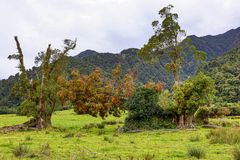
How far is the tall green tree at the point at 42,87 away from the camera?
4593 centimetres

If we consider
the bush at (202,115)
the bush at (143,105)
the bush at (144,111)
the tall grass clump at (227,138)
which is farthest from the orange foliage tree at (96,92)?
the tall grass clump at (227,138)

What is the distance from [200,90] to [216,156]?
2035 centimetres

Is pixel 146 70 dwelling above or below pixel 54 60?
above

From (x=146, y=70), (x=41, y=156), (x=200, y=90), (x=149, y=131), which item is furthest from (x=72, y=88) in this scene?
(x=146, y=70)

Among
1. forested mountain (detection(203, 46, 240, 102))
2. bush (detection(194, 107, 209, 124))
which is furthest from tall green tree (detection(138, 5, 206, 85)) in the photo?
forested mountain (detection(203, 46, 240, 102))

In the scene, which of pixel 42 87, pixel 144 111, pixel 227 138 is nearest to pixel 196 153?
pixel 227 138

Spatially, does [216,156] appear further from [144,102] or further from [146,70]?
[146,70]

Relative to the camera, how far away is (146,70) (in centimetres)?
16438

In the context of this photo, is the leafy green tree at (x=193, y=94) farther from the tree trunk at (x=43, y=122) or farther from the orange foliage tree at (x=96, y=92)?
the tree trunk at (x=43, y=122)

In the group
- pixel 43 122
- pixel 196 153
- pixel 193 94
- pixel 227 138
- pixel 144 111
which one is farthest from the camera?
pixel 43 122

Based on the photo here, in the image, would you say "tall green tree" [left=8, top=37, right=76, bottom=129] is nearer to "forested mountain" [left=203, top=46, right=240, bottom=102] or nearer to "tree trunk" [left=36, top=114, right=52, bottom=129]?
"tree trunk" [left=36, top=114, right=52, bottom=129]

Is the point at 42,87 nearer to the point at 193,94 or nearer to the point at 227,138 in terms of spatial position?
the point at 193,94

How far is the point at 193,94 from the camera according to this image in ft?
127

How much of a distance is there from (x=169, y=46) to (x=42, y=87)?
15837 millimetres
